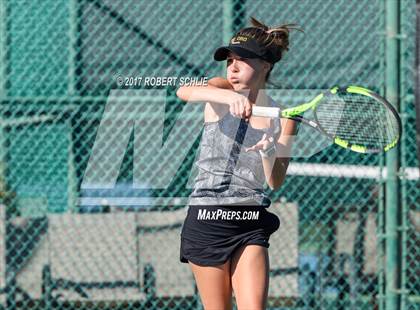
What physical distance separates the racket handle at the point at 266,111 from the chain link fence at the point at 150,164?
2283 mm

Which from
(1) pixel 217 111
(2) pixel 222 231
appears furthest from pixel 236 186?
(1) pixel 217 111

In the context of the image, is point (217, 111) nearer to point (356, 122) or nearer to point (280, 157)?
point (280, 157)

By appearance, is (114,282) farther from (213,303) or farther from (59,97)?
(213,303)

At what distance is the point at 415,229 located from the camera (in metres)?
5.93

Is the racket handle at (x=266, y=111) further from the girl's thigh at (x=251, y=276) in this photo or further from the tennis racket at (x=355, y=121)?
the girl's thigh at (x=251, y=276)

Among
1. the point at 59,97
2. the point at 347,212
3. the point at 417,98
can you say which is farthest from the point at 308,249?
the point at 417,98

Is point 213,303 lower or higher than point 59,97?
lower

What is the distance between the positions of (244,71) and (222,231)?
2.27ft

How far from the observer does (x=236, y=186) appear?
3785 mm

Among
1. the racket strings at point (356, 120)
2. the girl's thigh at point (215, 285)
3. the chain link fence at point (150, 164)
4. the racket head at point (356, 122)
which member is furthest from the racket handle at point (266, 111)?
the chain link fence at point (150, 164)

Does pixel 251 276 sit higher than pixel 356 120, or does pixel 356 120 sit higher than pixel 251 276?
pixel 356 120

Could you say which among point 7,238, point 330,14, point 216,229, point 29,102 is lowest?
point 216,229

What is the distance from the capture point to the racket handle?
3621 millimetres

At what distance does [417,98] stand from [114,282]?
301 centimetres
